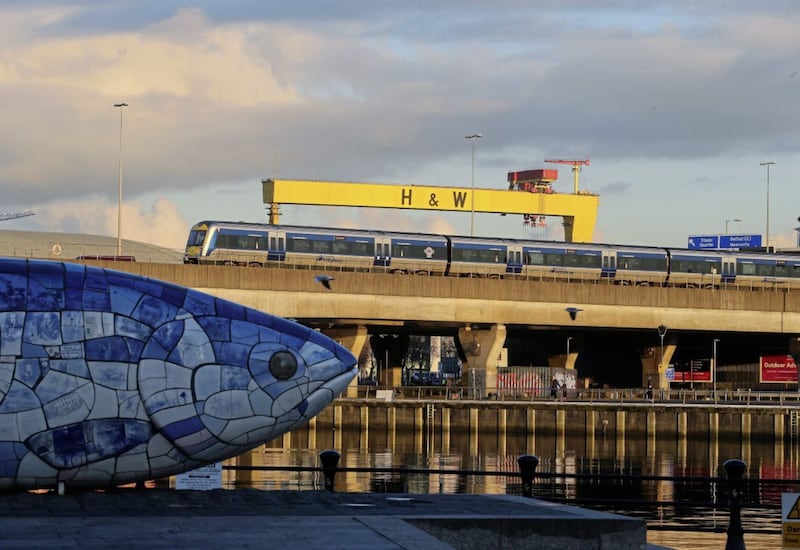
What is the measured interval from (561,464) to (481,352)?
27743 millimetres

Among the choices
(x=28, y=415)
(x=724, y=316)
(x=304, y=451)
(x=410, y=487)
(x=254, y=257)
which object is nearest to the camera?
(x=28, y=415)

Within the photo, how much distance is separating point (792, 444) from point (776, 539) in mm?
40925

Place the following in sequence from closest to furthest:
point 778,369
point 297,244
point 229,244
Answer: point 229,244
point 297,244
point 778,369

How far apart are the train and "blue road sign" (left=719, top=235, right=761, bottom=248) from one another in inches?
Answer: 2225

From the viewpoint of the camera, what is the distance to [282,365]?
23781 mm

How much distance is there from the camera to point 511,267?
3767 inches

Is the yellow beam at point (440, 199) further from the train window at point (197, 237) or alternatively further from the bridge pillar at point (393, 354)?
the train window at point (197, 237)

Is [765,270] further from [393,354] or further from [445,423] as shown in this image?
[445,423]

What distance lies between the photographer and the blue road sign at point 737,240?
529ft

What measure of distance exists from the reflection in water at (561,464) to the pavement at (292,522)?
15.1 meters

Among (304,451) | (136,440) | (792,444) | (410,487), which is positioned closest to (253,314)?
(136,440)

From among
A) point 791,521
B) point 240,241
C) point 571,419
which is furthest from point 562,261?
point 791,521

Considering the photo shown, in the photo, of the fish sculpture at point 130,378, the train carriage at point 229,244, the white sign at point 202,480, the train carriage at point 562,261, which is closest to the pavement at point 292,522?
the white sign at point 202,480

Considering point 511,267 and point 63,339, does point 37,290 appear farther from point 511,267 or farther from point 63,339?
point 511,267
